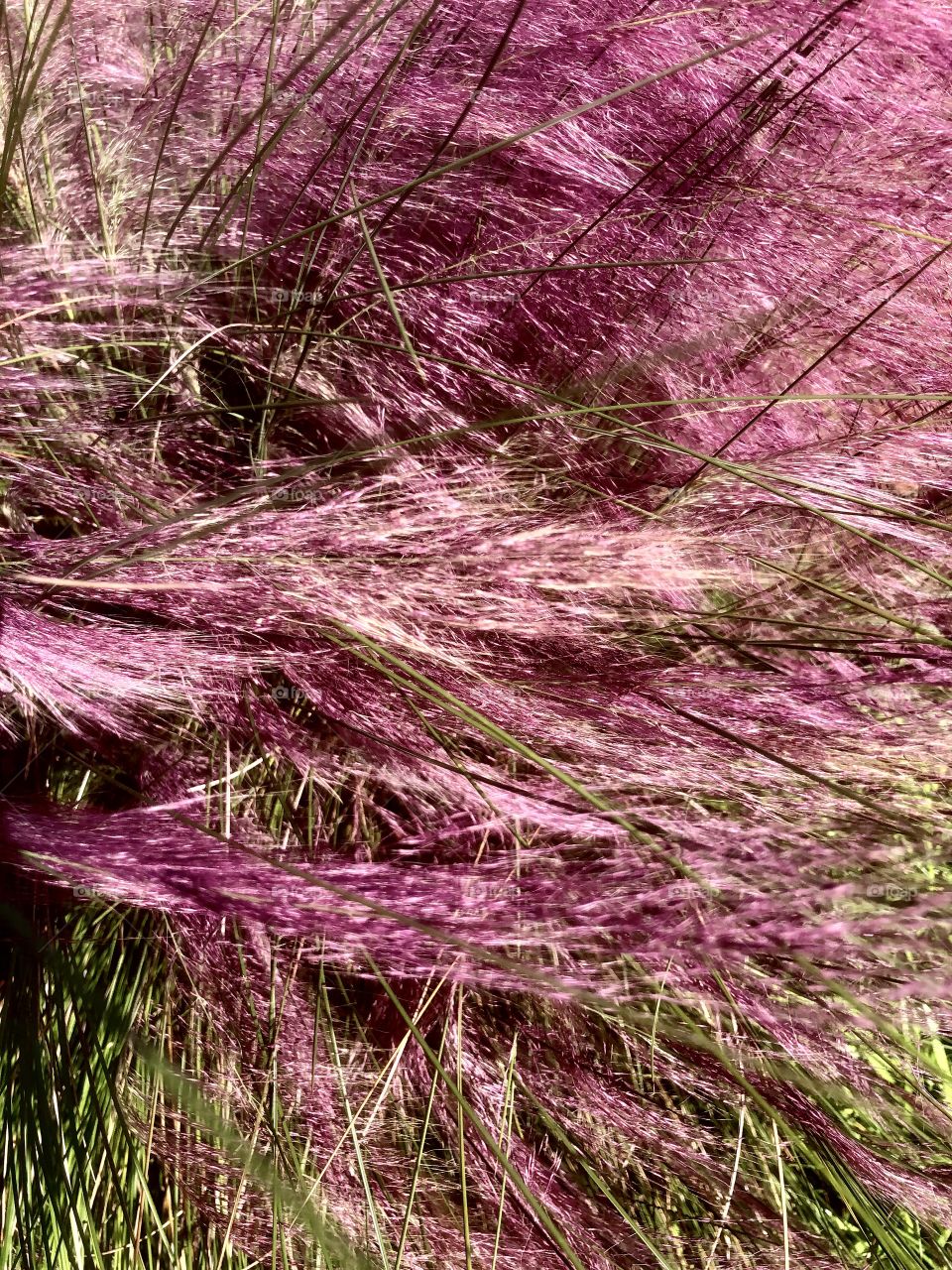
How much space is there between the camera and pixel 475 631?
2.96ft

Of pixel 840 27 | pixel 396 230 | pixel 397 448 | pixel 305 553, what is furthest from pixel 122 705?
pixel 840 27

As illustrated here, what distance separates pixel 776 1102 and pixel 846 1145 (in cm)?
9

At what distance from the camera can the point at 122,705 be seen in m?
0.92

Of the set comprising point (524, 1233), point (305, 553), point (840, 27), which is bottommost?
point (524, 1233)

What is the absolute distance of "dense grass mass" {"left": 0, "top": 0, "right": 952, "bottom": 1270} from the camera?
2.80 feet

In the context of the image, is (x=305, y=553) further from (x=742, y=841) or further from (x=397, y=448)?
(x=742, y=841)

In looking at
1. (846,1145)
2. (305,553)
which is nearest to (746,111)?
(305,553)

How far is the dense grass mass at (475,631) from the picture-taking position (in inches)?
33.6

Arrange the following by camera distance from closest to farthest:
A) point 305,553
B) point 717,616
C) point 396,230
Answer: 1. point 305,553
2. point 717,616
3. point 396,230

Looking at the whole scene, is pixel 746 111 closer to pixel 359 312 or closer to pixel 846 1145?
pixel 359 312

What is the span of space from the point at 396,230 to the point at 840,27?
0.53 meters

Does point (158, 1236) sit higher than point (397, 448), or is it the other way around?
point (397, 448)

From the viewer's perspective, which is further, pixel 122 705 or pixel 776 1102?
pixel 776 1102

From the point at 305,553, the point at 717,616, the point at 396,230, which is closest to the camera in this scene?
the point at 305,553
